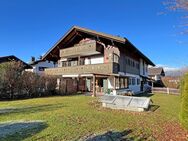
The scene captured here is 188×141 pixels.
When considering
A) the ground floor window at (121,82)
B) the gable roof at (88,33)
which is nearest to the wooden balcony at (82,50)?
the gable roof at (88,33)

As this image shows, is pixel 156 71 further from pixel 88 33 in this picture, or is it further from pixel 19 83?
pixel 19 83

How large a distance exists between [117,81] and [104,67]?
13.0 feet

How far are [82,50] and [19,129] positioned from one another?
22.1 metres

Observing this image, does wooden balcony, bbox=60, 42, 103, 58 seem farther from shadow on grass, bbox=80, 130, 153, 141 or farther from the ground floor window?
shadow on grass, bbox=80, 130, 153, 141

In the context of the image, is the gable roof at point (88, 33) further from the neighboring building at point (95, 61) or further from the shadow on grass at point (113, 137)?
the shadow on grass at point (113, 137)

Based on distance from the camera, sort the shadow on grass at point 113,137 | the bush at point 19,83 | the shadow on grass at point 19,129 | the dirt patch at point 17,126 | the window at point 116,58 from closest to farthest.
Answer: the shadow on grass at point 113,137 < the shadow on grass at point 19,129 < the dirt patch at point 17,126 < the bush at point 19,83 < the window at point 116,58

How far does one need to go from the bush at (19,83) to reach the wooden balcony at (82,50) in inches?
261

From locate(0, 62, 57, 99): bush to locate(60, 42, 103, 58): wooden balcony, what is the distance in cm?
664

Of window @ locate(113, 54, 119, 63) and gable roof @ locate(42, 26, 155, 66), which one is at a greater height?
gable roof @ locate(42, 26, 155, 66)

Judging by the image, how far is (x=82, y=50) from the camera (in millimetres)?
30453

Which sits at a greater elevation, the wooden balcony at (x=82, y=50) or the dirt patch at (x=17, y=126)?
the wooden balcony at (x=82, y=50)

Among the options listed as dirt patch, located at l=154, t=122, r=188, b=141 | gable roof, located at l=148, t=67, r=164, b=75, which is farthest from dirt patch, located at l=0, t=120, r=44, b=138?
gable roof, located at l=148, t=67, r=164, b=75

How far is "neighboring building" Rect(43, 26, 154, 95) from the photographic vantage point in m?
27.4

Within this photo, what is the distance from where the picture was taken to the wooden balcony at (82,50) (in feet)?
94.1
